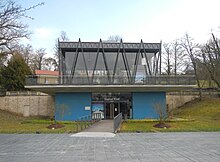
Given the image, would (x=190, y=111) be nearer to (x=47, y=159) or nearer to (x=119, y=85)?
(x=119, y=85)

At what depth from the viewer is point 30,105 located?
42.8 metres

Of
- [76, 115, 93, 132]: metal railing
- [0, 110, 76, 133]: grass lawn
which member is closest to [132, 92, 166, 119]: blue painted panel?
[76, 115, 93, 132]: metal railing

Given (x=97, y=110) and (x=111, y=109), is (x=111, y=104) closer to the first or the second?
(x=111, y=109)

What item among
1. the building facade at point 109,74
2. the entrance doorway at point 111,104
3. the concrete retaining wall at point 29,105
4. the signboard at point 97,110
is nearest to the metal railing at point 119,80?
the building facade at point 109,74

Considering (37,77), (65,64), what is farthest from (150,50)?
(37,77)

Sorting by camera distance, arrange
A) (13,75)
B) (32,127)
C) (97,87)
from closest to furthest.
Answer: (32,127) < (97,87) < (13,75)

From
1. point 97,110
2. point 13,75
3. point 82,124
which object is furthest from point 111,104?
point 13,75

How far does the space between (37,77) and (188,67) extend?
27.0 metres

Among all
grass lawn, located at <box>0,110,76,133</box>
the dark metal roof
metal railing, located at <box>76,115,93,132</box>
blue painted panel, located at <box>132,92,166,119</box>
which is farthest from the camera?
the dark metal roof

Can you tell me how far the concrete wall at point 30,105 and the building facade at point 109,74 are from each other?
11424 millimetres

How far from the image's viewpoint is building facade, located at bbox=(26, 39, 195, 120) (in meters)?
32.1

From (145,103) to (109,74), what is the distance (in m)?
5.91

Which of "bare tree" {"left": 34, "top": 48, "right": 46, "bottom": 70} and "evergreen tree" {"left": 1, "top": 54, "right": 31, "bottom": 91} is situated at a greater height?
"bare tree" {"left": 34, "top": 48, "right": 46, "bottom": 70}

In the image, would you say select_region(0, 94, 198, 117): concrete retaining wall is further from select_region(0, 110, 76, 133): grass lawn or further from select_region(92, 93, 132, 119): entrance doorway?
select_region(0, 110, 76, 133): grass lawn
